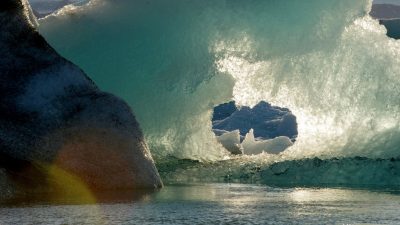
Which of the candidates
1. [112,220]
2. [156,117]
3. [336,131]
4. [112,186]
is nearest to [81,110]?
[112,186]

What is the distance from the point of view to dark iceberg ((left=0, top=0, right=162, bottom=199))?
819cm

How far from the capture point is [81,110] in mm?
8914

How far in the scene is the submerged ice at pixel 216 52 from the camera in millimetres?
15086

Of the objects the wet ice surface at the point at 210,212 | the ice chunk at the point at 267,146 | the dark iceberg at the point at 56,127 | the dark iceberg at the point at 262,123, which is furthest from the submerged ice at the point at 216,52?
the dark iceberg at the point at 262,123

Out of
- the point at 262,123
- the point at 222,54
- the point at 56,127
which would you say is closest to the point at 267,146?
the point at 222,54

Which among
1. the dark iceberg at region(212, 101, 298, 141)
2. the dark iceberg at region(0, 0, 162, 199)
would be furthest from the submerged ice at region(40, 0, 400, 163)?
the dark iceberg at region(212, 101, 298, 141)

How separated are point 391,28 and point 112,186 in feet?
50.3

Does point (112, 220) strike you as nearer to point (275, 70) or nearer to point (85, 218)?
point (85, 218)

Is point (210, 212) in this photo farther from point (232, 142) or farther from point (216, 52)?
point (232, 142)

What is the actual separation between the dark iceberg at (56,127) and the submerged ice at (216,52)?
5.75 meters

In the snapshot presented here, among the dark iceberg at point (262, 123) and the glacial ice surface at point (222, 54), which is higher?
the dark iceberg at point (262, 123)

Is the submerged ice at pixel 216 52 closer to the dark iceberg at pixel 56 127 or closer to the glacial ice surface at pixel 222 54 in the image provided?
the glacial ice surface at pixel 222 54

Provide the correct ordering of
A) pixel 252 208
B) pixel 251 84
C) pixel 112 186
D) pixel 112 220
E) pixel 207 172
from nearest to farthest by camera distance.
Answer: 1. pixel 112 220
2. pixel 252 208
3. pixel 112 186
4. pixel 207 172
5. pixel 251 84

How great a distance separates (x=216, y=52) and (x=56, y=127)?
719 cm
